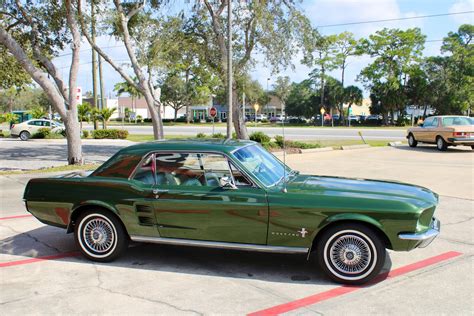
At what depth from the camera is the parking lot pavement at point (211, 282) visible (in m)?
4.08

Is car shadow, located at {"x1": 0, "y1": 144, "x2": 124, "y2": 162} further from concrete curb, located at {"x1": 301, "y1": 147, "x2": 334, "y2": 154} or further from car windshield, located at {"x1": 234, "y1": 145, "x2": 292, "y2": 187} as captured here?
car windshield, located at {"x1": 234, "y1": 145, "x2": 292, "y2": 187}

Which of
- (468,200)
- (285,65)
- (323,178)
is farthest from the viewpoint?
(285,65)

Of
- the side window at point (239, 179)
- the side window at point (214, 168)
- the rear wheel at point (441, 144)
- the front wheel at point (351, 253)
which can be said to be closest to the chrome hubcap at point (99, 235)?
the side window at point (214, 168)

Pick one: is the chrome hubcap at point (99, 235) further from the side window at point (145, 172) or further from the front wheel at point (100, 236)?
the side window at point (145, 172)

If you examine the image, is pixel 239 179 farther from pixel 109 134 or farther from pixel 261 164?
pixel 109 134

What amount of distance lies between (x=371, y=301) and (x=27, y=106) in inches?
5163

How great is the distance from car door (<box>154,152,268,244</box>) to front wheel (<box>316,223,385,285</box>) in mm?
694

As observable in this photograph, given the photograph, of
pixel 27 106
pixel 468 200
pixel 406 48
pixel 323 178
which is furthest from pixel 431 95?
pixel 27 106

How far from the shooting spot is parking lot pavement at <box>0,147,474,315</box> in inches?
161

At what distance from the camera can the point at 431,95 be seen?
6072cm

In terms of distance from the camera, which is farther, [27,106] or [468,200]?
[27,106]

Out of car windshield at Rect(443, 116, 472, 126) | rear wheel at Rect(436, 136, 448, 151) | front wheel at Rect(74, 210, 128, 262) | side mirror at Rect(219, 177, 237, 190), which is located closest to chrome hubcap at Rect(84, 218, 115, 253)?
front wheel at Rect(74, 210, 128, 262)

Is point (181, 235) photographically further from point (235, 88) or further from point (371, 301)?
point (235, 88)

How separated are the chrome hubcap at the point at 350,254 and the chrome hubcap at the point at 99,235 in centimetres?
266
